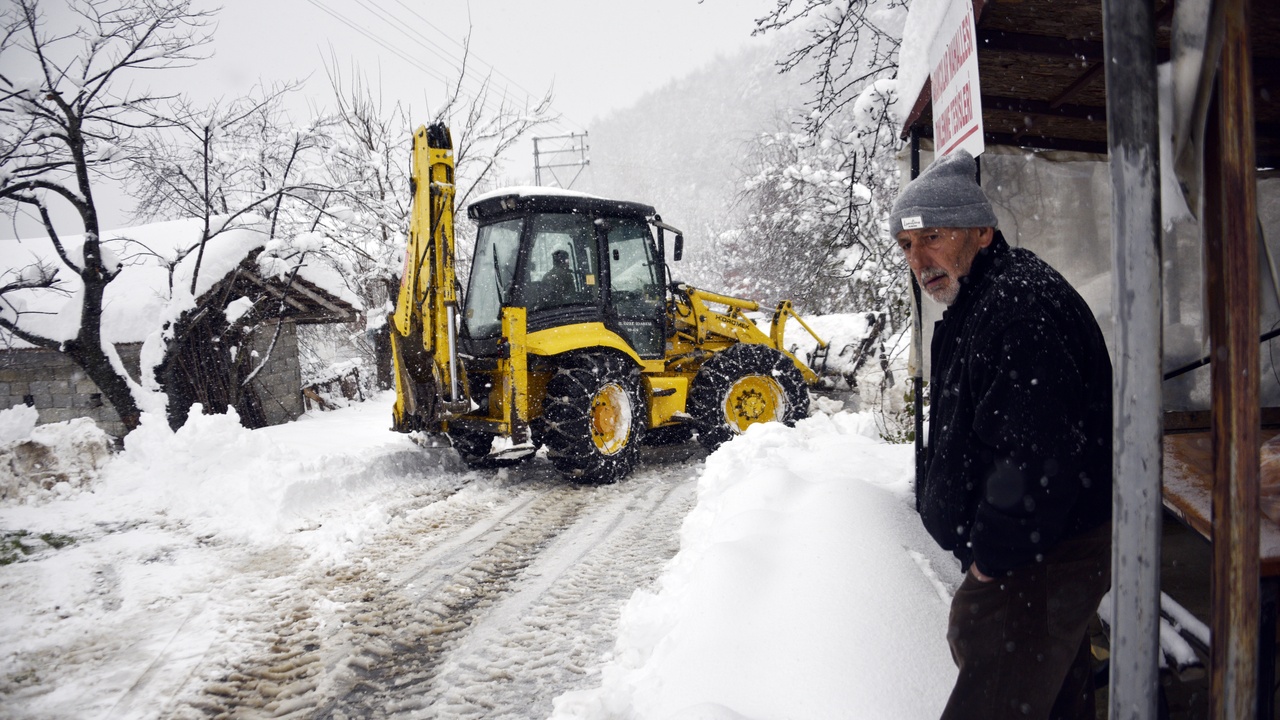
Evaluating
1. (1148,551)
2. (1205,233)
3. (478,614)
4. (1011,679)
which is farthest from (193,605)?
(1205,233)

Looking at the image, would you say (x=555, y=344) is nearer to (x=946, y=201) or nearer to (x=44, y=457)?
(x=44, y=457)

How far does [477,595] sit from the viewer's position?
3.77 metres

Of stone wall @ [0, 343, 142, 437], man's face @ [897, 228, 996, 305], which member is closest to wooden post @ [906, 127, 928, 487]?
man's face @ [897, 228, 996, 305]

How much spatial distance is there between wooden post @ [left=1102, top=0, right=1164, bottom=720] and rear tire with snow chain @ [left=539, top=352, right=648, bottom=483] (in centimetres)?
500

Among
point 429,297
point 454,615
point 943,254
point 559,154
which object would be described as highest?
point 559,154

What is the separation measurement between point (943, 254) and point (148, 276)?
1598cm

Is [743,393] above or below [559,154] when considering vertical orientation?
below

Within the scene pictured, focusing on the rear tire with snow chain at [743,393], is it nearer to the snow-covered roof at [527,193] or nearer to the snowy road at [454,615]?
the snowy road at [454,615]

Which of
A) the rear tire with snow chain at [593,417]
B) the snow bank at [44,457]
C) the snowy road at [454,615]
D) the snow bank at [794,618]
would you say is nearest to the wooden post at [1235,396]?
the snow bank at [794,618]

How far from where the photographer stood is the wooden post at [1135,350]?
116cm

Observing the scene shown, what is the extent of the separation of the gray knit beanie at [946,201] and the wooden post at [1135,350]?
22.1 inches

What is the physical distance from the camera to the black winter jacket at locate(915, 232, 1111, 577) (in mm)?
1512

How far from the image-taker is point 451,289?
6148 mm

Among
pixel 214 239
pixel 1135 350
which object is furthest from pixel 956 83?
pixel 214 239
